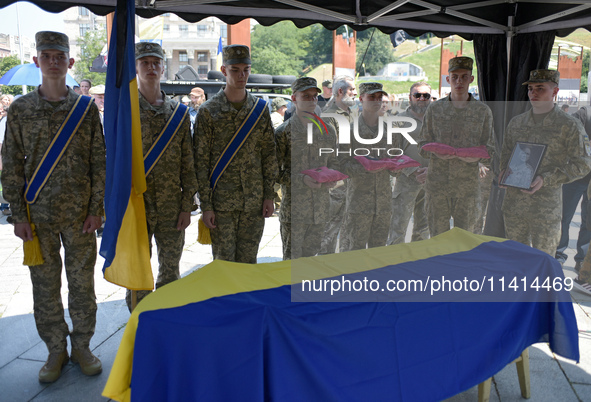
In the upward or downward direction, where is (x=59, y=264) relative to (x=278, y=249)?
upward

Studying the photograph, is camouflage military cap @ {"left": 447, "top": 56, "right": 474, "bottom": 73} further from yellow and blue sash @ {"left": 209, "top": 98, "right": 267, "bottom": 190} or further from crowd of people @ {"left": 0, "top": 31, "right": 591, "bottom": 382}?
yellow and blue sash @ {"left": 209, "top": 98, "right": 267, "bottom": 190}

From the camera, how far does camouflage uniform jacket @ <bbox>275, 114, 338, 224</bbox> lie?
3.54 m

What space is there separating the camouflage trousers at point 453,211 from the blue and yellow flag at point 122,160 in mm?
2464

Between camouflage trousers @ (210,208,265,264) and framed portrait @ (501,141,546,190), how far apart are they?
1859 millimetres

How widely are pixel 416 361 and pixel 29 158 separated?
218cm

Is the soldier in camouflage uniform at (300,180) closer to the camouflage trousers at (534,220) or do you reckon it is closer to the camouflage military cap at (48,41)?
the camouflage trousers at (534,220)

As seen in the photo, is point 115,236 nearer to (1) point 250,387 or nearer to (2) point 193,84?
(1) point 250,387

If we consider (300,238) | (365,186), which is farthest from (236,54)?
(365,186)

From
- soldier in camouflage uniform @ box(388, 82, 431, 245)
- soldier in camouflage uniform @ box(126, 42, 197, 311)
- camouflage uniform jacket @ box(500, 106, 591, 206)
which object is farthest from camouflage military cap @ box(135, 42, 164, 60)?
camouflage uniform jacket @ box(500, 106, 591, 206)

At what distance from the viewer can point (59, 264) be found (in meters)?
2.71

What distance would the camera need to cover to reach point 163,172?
2.90m

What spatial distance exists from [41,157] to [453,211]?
3040 millimetres

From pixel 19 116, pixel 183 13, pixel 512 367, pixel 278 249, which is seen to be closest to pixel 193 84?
pixel 278 249

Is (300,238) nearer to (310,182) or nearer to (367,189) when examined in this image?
(310,182)
